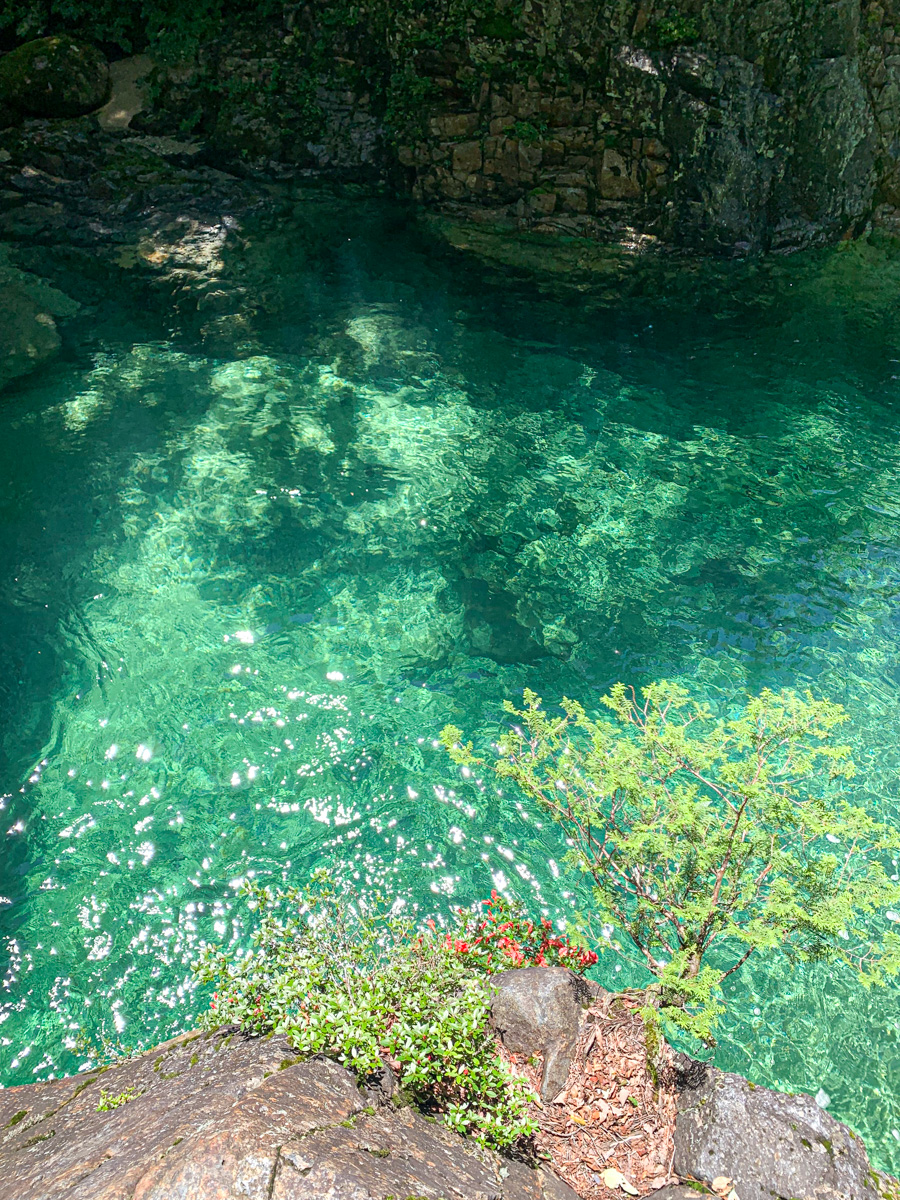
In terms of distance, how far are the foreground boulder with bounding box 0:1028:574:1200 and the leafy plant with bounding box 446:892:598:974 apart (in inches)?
43.6

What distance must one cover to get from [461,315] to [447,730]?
8.97 metres

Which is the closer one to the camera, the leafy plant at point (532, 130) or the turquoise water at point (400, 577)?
the turquoise water at point (400, 577)

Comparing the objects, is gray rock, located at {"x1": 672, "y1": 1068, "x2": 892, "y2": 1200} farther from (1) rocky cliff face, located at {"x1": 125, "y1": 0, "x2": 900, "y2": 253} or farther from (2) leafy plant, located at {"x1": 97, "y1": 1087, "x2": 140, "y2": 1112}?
(1) rocky cliff face, located at {"x1": 125, "y1": 0, "x2": 900, "y2": 253}

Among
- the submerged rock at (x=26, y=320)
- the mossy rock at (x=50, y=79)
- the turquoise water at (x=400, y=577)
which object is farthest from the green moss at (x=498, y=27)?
the submerged rock at (x=26, y=320)

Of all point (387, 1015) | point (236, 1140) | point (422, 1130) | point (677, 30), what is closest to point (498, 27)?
point (677, 30)

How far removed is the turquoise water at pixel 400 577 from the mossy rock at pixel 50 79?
455cm

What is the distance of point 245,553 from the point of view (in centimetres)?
811

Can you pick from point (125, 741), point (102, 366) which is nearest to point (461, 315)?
point (102, 366)

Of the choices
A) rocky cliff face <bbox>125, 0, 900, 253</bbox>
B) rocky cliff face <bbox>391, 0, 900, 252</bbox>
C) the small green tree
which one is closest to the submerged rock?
rocky cliff face <bbox>125, 0, 900, 253</bbox>

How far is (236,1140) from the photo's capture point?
254 centimetres

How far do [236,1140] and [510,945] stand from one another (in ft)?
7.07

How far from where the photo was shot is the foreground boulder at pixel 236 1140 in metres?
2.47

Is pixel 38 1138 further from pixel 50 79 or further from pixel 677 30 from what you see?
pixel 50 79

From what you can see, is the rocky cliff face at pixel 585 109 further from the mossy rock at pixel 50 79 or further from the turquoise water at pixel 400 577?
the turquoise water at pixel 400 577
